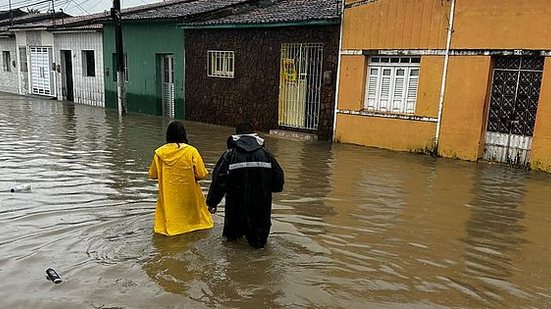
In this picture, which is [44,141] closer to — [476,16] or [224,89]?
[224,89]

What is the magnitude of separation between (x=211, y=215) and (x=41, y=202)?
262 centimetres

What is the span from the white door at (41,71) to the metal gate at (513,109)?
887 inches

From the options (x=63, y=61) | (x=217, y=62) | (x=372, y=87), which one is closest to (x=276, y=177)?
(x=372, y=87)

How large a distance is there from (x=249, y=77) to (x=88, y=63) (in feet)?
38.5

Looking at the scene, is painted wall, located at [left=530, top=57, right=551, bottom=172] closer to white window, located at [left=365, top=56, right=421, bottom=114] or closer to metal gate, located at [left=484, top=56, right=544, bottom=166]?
metal gate, located at [left=484, top=56, right=544, bottom=166]

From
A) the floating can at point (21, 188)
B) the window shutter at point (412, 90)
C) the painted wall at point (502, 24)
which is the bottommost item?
the floating can at point (21, 188)

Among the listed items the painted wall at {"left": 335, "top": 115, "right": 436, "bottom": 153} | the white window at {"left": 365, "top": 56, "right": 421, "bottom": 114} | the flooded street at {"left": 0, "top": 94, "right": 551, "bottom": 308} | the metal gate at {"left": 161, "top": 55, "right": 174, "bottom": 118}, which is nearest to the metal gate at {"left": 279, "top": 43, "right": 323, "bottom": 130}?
the painted wall at {"left": 335, "top": 115, "right": 436, "bottom": 153}

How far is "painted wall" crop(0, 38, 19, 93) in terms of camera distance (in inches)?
1179

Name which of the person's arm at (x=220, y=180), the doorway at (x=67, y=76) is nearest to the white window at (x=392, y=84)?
the person's arm at (x=220, y=180)

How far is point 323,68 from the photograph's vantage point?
46.8 ft

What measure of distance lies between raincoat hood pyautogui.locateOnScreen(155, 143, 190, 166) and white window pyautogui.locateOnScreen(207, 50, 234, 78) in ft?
38.5

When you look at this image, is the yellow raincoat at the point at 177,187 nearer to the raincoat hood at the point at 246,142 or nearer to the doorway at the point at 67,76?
the raincoat hood at the point at 246,142

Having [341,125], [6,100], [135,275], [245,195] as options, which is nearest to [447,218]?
[245,195]

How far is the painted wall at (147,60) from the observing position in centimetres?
1933
